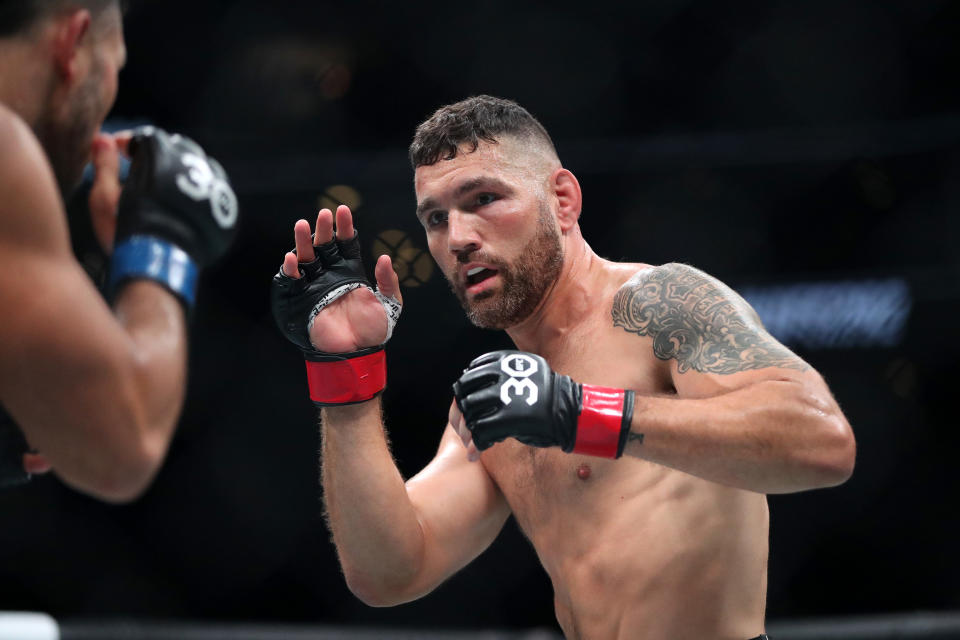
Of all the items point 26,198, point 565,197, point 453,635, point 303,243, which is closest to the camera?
point 26,198

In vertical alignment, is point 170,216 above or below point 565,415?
above

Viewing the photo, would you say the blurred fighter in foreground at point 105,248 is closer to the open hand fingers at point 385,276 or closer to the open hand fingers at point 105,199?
the open hand fingers at point 105,199

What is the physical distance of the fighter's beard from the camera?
78.8 inches

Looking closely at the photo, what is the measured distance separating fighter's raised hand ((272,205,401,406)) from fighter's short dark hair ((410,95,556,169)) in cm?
30

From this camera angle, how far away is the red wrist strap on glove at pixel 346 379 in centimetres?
190

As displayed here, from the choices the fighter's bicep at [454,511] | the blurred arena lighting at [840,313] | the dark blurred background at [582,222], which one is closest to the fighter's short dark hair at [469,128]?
the fighter's bicep at [454,511]

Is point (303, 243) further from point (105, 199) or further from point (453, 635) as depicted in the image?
point (453, 635)

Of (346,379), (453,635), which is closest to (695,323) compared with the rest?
(346,379)

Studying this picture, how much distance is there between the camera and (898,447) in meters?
3.09

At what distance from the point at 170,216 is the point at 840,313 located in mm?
2313

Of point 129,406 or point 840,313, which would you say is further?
point 840,313

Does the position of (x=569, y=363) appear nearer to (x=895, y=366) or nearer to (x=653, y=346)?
(x=653, y=346)

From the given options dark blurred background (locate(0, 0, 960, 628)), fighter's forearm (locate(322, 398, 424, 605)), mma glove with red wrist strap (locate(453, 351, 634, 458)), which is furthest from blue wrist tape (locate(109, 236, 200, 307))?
dark blurred background (locate(0, 0, 960, 628))

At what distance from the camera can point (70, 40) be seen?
1.16 metres
